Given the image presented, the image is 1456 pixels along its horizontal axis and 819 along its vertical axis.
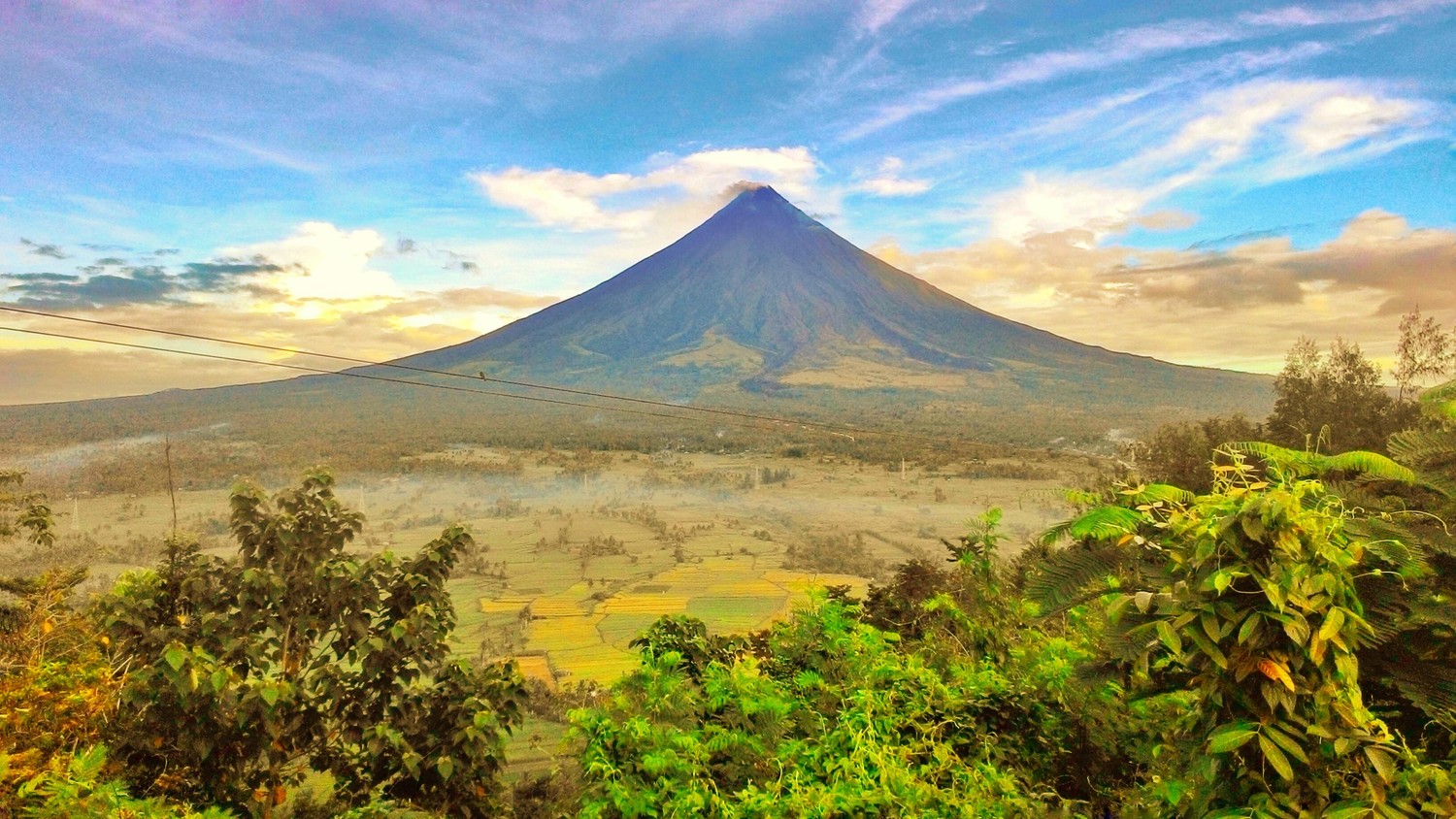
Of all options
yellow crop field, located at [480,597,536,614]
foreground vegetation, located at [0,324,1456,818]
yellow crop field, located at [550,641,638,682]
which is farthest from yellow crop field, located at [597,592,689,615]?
foreground vegetation, located at [0,324,1456,818]

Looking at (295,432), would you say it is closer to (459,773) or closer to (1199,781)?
(459,773)

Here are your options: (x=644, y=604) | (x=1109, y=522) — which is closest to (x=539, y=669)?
(x=644, y=604)

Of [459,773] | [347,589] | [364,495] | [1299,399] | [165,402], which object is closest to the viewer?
[459,773]

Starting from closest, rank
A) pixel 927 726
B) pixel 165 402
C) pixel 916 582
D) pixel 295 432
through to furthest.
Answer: pixel 927 726 → pixel 916 582 → pixel 295 432 → pixel 165 402

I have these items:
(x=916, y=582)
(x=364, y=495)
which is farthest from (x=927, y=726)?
(x=364, y=495)

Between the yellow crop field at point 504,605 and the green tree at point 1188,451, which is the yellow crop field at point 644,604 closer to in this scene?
the yellow crop field at point 504,605

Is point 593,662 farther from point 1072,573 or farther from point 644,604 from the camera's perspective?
point 1072,573

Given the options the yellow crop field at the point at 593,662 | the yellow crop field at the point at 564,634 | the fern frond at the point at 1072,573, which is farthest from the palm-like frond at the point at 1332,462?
the yellow crop field at the point at 564,634

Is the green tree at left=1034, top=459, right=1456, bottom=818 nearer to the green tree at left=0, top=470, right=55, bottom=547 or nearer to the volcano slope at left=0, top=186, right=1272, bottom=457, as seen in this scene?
the green tree at left=0, top=470, right=55, bottom=547
